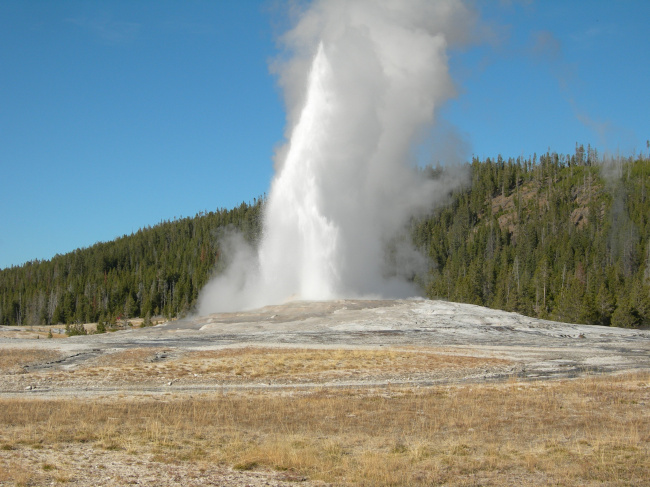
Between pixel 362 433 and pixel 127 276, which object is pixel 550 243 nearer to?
pixel 127 276

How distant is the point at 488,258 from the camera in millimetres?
Result: 142000

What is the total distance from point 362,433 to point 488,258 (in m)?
132

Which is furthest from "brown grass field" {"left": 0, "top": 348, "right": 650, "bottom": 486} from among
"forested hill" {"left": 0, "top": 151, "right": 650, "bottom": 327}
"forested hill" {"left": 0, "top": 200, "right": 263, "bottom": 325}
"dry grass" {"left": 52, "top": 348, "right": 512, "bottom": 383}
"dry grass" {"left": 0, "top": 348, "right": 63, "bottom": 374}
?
"forested hill" {"left": 0, "top": 200, "right": 263, "bottom": 325}

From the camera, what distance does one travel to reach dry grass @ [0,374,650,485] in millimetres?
11250

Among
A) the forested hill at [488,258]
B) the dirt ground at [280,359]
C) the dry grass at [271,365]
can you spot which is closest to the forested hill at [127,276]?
the forested hill at [488,258]

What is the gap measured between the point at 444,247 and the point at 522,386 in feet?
438

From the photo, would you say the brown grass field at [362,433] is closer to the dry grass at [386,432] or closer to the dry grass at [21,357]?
the dry grass at [386,432]

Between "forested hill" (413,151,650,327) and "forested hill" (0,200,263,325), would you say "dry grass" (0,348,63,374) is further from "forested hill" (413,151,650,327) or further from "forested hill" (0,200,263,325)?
"forested hill" (0,200,263,325)

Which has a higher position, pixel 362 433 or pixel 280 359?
pixel 280 359

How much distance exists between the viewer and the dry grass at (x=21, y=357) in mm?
28828

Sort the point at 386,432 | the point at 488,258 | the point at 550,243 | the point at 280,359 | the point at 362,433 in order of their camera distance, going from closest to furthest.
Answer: the point at 362,433
the point at 386,432
the point at 280,359
the point at 550,243
the point at 488,258

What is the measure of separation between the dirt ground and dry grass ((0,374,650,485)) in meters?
0.97

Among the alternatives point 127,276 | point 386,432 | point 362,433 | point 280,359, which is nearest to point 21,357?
point 280,359

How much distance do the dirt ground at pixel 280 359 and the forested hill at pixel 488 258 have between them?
29.5 meters
